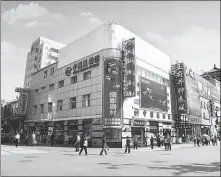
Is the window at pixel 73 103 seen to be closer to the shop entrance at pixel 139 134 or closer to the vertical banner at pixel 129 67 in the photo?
the vertical banner at pixel 129 67

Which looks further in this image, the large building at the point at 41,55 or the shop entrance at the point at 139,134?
the large building at the point at 41,55

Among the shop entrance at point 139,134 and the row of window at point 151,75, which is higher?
the row of window at point 151,75

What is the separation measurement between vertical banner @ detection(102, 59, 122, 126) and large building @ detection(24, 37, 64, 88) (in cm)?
4872

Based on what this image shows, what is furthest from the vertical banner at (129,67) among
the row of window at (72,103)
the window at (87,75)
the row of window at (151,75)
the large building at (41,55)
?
the large building at (41,55)

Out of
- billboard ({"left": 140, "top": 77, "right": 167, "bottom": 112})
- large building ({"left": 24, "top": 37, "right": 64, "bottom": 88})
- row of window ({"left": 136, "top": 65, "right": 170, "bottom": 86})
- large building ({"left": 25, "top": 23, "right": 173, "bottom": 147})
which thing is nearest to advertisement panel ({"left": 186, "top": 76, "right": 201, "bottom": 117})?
large building ({"left": 25, "top": 23, "right": 173, "bottom": 147})

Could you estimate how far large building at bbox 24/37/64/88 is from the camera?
7144 centimetres

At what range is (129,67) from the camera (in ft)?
89.8

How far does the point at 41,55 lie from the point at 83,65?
45.3 m

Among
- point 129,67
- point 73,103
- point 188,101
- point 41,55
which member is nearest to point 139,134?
point 129,67

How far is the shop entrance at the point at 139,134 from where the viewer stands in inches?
1131

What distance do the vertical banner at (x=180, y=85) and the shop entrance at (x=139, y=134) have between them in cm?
1118

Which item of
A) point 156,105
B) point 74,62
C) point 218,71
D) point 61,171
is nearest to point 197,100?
point 156,105

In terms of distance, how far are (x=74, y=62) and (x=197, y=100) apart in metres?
26.7

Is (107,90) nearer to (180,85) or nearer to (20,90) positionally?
(180,85)
